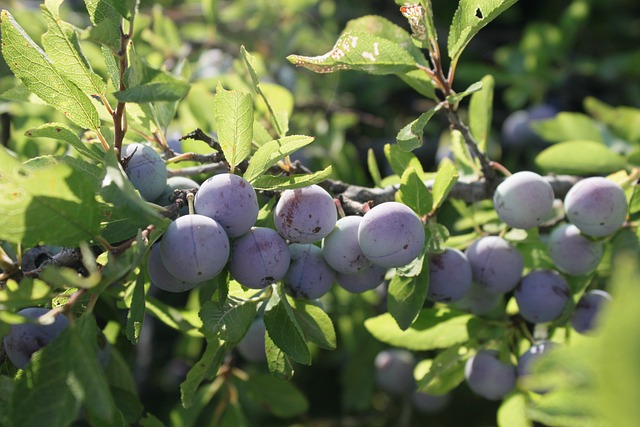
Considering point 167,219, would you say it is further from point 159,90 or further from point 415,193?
point 415,193

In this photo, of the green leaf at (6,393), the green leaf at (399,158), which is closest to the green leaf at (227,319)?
the green leaf at (6,393)

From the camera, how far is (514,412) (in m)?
1.17

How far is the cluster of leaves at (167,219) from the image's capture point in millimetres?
686

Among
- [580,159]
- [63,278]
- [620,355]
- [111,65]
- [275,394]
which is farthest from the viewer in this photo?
[275,394]

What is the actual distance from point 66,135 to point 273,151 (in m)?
0.28

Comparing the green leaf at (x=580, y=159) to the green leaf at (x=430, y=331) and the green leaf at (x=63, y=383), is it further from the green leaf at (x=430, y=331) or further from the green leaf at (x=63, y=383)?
the green leaf at (x=63, y=383)

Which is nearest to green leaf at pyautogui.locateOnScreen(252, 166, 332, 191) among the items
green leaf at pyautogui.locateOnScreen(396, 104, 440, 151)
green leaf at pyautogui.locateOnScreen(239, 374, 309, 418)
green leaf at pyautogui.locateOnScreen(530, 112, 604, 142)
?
green leaf at pyautogui.locateOnScreen(396, 104, 440, 151)

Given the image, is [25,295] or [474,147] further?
[474,147]

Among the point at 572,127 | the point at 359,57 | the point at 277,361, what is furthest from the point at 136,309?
the point at 572,127

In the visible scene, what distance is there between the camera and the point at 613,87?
2.17 meters

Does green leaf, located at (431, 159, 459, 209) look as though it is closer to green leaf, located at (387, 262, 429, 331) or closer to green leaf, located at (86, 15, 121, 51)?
green leaf, located at (387, 262, 429, 331)

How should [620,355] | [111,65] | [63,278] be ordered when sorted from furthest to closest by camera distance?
[111,65] < [63,278] < [620,355]

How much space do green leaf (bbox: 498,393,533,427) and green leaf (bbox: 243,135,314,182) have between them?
2.22 ft

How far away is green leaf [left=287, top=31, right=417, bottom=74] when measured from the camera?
900mm
